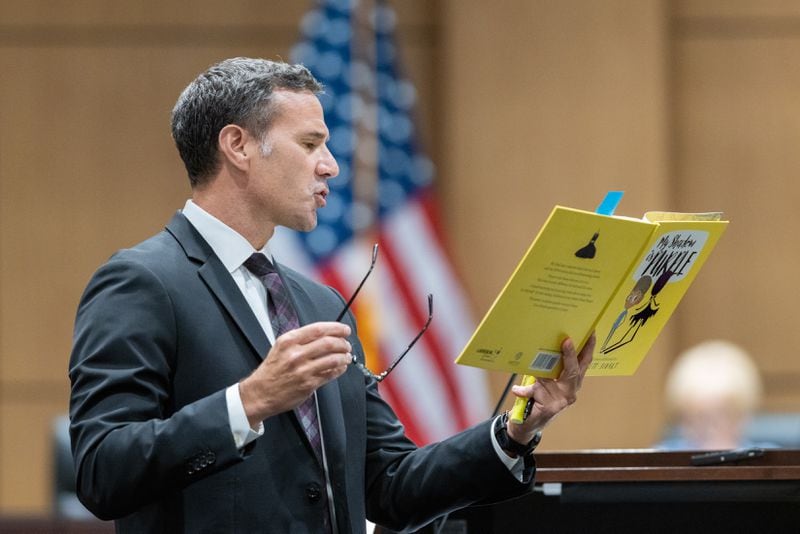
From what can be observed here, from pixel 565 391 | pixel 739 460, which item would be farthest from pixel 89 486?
pixel 739 460

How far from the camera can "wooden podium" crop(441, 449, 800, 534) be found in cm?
230

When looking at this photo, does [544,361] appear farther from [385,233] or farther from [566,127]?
[566,127]

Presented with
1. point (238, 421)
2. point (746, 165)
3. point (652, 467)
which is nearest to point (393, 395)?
point (746, 165)

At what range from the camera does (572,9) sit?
19.4 feet

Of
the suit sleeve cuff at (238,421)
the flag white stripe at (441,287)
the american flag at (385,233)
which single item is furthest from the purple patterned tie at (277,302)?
the flag white stripe at (441,287)

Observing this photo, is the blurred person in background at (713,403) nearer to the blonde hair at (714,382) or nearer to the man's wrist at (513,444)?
the blonde hair at (714,382)

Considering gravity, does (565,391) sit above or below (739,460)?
above

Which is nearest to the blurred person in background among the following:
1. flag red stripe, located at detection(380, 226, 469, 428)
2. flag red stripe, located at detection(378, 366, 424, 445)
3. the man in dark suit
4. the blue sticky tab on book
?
flag red stripe, located at detection(380, 226, 469, 428)

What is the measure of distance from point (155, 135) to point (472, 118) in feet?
5.50

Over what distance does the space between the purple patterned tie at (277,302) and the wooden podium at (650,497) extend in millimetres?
482

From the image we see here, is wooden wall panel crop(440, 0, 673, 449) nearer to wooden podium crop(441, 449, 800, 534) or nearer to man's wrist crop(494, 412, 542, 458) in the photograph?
A: wooden podium crop(441, 449, 800, 534)

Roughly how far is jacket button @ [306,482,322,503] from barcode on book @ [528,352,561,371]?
41 cm

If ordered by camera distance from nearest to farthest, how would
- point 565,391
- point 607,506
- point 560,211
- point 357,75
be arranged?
point 560,211
point 565,391
point 607,506
point 357,75

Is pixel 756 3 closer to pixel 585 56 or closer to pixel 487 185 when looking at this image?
pixel 585 56
